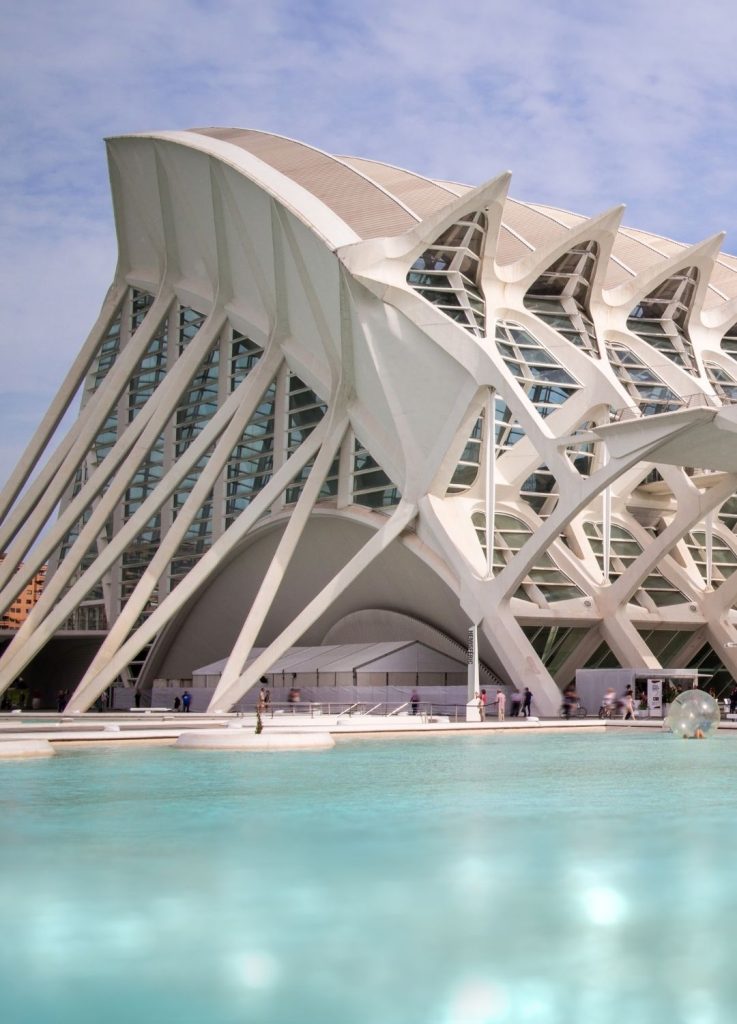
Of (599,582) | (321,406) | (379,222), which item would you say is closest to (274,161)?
(379,222)

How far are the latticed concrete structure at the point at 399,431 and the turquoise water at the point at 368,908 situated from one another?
19913mm

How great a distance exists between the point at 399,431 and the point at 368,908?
30.0 meters

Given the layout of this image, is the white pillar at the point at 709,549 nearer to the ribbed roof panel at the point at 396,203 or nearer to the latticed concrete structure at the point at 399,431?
the latticed concrete structure at the point at 399,431

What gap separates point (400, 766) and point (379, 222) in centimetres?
2647

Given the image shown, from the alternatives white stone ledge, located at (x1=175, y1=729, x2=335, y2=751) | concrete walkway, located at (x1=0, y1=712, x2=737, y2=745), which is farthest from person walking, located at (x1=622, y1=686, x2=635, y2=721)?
white stone ledge, located at (x1=175, y1=729, x2=335, y2=751)

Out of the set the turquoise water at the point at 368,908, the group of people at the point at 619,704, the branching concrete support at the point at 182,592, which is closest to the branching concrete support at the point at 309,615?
the branching concrete support at the point at 182,592

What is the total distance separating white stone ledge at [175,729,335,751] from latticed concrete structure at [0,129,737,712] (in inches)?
493

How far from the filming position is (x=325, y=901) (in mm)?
7098

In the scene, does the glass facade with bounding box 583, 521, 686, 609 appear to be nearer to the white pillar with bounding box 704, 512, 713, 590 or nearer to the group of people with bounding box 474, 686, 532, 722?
the white pillar with bounding box 704, 512, 713, 590

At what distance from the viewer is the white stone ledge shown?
20.8 meters

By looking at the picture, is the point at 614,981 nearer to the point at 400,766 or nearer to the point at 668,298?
the point at 400,766

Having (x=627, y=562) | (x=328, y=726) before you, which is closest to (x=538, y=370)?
(x=627, y=562)

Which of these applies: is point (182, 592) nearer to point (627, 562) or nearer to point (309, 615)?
point (309, 615)

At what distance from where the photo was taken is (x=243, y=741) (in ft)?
68.2
